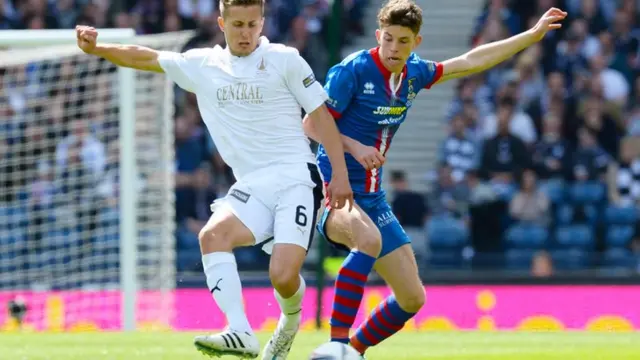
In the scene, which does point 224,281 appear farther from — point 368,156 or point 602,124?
point 602,124

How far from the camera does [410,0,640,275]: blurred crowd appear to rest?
54.4 ft

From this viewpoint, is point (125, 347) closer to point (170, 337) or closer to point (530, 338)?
point (170, 337)

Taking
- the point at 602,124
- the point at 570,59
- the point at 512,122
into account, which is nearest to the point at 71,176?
the point at 512,122

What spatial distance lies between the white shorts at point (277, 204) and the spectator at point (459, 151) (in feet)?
33.1

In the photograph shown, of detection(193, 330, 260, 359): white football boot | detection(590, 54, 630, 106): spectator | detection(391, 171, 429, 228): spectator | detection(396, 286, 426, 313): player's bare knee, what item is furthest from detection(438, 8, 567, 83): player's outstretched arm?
detection(590, 54, 630, 106): spectator

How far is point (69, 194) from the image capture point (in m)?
15.5

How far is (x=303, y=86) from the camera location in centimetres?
730

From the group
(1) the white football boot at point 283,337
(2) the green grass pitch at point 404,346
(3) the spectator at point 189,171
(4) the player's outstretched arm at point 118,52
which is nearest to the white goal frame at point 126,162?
(2) the green grass pitch at point 404,346

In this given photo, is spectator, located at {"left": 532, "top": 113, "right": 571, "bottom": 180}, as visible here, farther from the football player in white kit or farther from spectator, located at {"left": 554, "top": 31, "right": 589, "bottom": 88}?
the football player in white kit

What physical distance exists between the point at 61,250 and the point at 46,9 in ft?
17.8

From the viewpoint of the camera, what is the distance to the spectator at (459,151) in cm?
1734

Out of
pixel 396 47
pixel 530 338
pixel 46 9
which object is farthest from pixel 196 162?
pixel 396 47

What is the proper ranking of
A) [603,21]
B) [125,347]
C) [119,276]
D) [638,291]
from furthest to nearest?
→ [603,21]
[119,276]
[638,291]
[125,347]

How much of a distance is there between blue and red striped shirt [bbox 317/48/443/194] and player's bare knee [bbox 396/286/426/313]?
621mm
